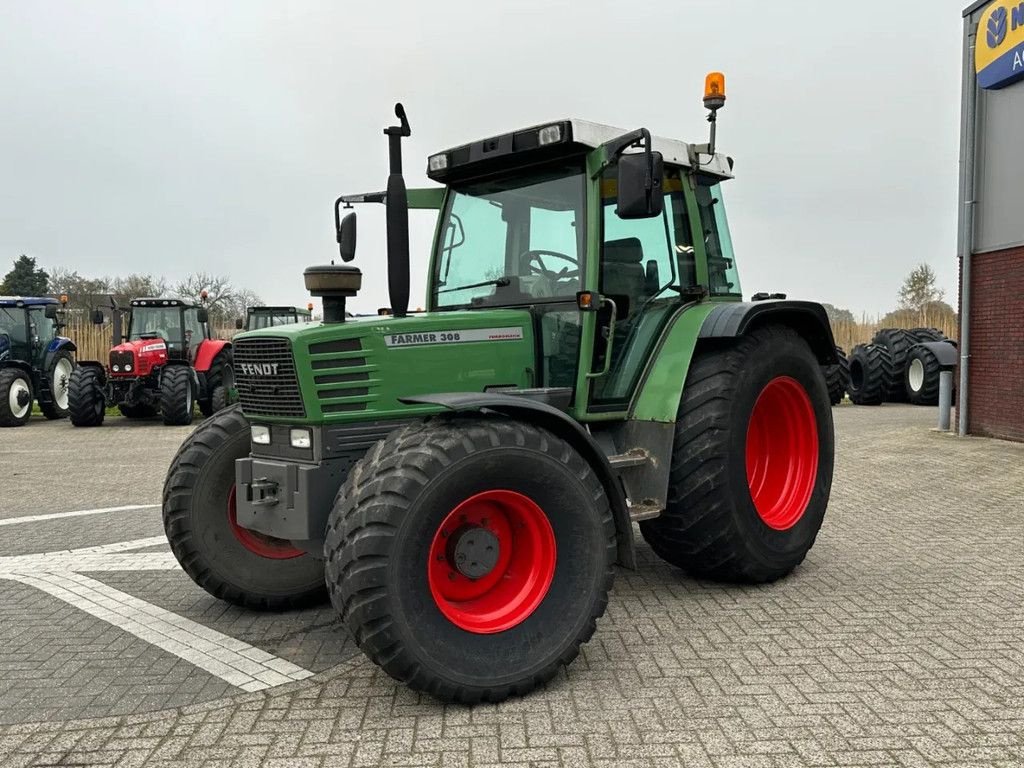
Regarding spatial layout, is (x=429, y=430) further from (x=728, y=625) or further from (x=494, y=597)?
(x=728, y=625)

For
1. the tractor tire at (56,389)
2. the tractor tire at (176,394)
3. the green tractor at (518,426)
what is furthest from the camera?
the tractor tire at (56,389)

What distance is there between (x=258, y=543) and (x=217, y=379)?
44.3 ft

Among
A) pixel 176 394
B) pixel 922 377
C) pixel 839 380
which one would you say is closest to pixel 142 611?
pixel 176 394

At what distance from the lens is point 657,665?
3766 millimetres

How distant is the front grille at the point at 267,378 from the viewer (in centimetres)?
382

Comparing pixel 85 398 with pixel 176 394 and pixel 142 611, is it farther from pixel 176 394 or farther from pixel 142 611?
pixel 142 611

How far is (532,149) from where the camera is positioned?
4.46 metres

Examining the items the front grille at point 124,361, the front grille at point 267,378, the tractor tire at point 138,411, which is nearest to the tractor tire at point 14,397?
the tractor tire at point 138,411

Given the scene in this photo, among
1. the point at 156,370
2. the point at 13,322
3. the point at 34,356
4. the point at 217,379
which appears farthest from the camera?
the point at 34,356

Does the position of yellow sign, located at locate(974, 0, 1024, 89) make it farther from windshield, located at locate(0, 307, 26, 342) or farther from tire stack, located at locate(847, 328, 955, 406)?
windshield, located at locate(0, 307, 26, 342)

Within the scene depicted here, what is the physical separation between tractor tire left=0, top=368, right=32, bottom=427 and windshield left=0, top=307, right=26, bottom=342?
3.36 ft

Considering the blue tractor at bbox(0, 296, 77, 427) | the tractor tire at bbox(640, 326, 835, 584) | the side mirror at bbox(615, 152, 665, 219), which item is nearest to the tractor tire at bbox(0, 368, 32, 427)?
the blue tractor at bbox(0, 296, 77, 427)

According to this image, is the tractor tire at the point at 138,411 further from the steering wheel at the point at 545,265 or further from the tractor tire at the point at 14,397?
the steering wheel at the point at 545,265

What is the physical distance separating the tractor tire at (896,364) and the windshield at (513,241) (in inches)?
619
